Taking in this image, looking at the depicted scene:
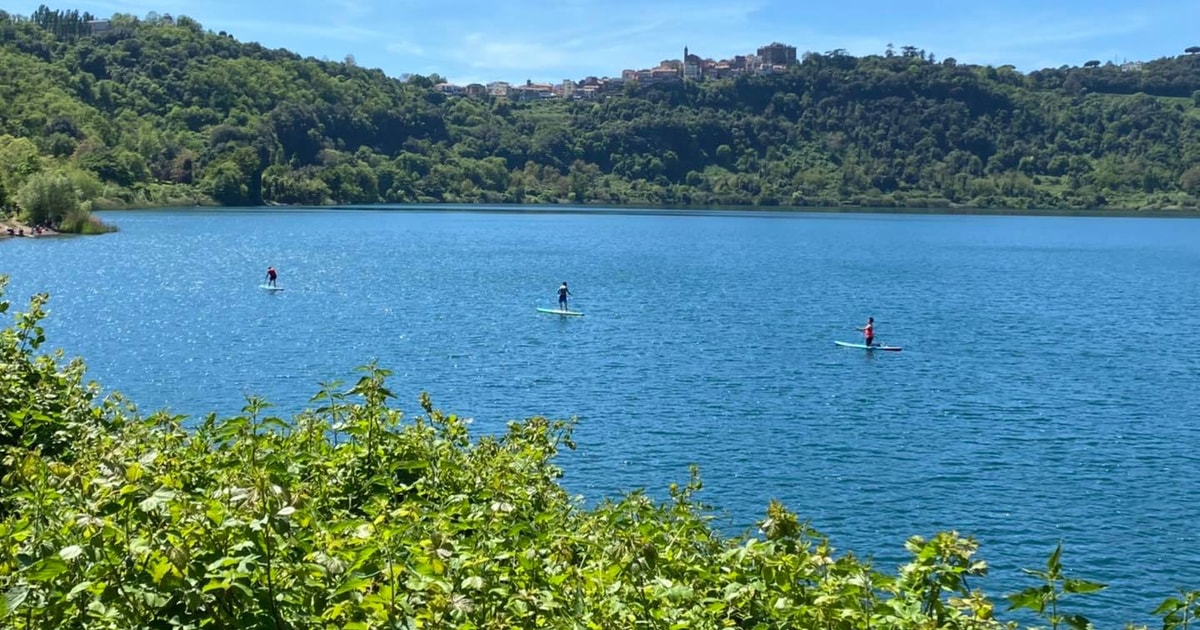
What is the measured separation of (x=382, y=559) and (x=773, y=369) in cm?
4501

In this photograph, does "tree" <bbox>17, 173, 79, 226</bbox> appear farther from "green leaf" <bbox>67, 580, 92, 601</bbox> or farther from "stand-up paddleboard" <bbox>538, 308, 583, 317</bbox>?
"green leaf" <bbox>67, 580, 92, 601</bbox>

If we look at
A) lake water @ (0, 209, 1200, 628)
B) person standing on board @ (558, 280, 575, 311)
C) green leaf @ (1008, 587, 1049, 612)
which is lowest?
lake water @ (0, 209, 1200, 628)

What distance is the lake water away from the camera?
2917 cm

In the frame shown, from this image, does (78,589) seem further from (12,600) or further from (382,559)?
(382,559)

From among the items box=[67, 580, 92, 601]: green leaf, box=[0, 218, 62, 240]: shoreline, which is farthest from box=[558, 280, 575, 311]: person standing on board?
box=[0, 218, 62, 240]: shoreline

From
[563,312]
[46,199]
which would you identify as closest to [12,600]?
[563,312]

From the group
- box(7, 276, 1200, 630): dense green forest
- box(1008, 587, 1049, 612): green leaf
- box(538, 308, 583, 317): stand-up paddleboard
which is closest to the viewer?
box(7, 276, 1200, 630): dense green forest

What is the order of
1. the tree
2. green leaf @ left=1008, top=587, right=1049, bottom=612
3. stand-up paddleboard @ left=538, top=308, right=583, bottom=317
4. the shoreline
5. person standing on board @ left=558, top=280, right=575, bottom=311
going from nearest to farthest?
green leaf @ left=1008, top=587, right=1049, bottom=612 → person standing on board @ left=558, top=280, right=575, bottom=311 → stand-up paddleboard @ left=538, top=308, right=583, bottom=317 → the shoreline → the tree

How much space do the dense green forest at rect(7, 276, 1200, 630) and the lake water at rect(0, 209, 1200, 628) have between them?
50.2 ft

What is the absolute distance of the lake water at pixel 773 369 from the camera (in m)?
29.2

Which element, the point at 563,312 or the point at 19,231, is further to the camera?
the point at 19,231

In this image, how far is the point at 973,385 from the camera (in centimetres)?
4766

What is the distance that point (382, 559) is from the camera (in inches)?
286

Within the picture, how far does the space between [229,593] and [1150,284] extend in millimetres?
107896
